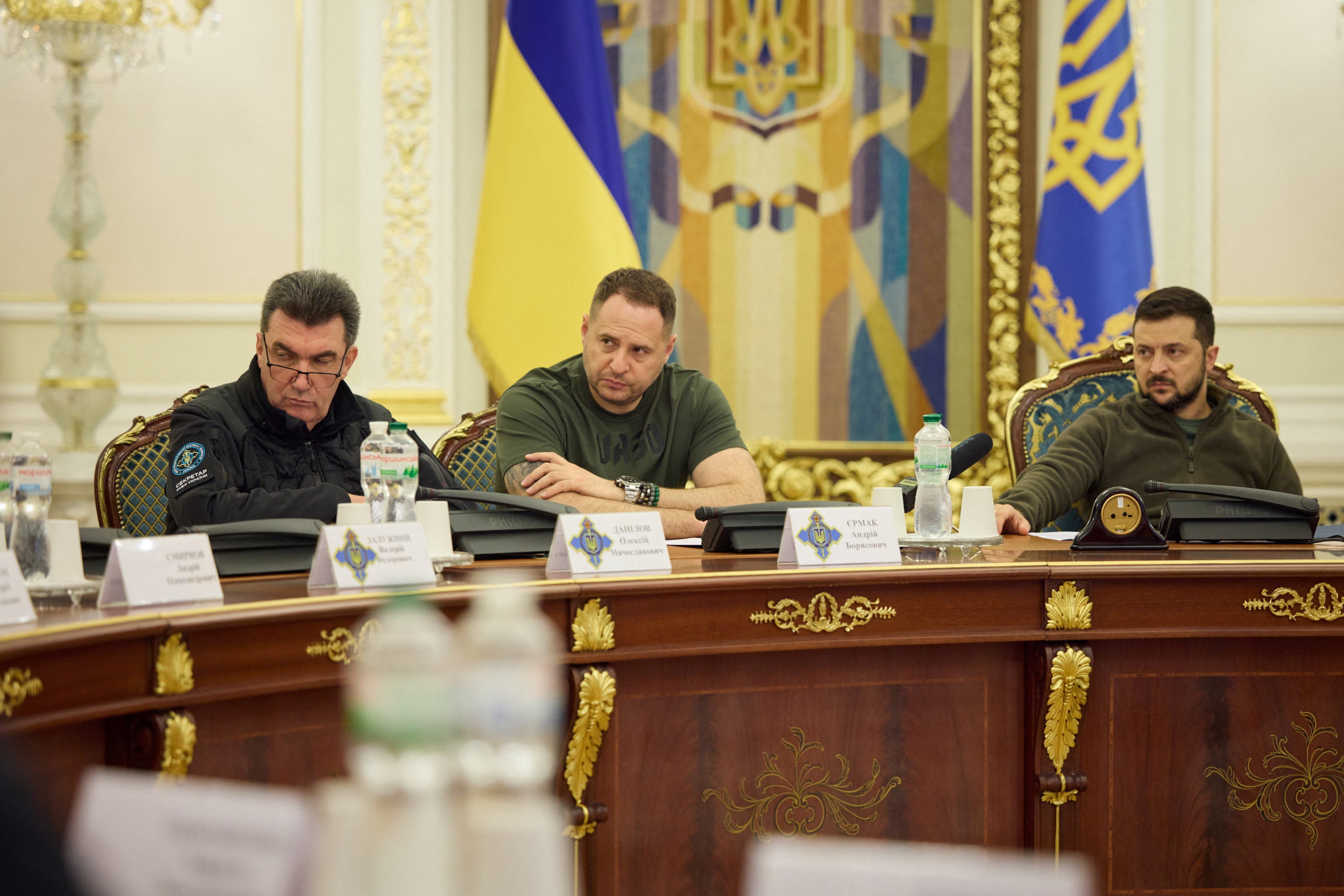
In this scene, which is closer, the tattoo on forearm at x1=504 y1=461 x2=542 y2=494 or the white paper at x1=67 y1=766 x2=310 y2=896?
the white paper at x1=67 y1=766 x2=310 y2=896

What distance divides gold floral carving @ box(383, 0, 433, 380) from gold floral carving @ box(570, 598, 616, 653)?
2.38 m

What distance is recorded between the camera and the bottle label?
1.54 m

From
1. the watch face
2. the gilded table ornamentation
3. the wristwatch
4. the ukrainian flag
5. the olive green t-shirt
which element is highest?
the ukrainian flag

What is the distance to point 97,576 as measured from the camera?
1.65m

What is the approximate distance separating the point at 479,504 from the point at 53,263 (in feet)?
7.76

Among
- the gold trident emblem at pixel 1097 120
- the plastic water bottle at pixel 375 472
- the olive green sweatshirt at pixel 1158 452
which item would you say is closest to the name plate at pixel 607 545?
the plastic water bottle at pixel 375 472

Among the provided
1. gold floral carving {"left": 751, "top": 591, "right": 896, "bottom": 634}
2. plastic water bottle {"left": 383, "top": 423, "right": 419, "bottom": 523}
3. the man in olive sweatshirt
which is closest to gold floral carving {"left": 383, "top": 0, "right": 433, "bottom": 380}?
the man in olive sweatshirt

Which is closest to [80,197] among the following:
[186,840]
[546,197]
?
[546,197]

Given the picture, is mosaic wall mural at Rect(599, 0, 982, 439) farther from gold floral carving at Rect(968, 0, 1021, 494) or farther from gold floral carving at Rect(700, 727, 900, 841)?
gold floral carving at Rect(700, 727, 900, 841)

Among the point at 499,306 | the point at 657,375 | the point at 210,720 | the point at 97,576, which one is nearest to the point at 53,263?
the point at 499,306

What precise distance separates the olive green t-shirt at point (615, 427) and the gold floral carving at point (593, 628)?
2.63ft

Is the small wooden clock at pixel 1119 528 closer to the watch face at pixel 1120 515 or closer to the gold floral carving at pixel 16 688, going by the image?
the watch face at pixel 1120 515

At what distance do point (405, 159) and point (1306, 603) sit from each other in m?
2.92

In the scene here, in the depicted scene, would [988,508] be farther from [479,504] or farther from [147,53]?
[147,53]
